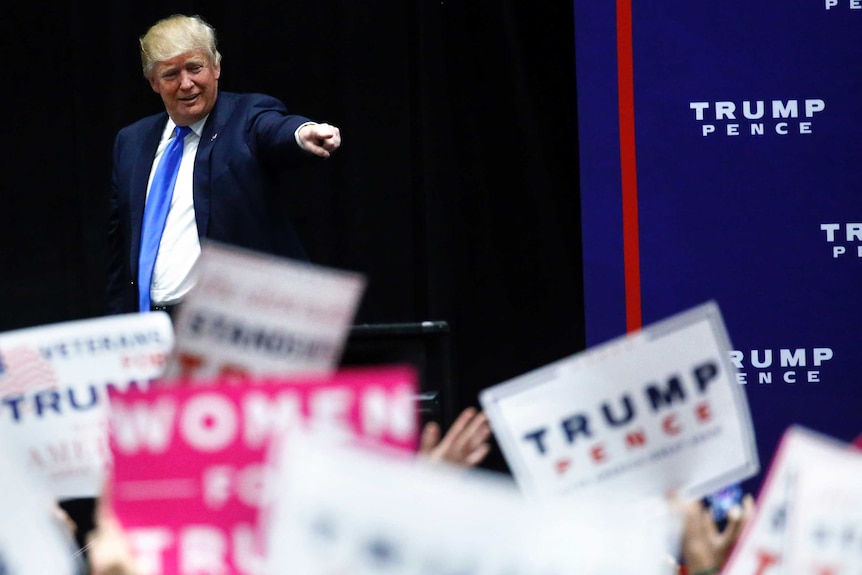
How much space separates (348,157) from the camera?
4363mm

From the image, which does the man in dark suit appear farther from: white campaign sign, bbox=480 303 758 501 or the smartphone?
white campaign sign, bbox=480 303 758 501

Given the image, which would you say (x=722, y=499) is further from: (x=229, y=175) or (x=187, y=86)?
(x=187, y=86)

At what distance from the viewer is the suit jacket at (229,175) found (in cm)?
349

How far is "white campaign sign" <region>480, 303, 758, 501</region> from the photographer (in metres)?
1.69

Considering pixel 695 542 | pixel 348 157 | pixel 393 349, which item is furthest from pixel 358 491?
pixel 348 157

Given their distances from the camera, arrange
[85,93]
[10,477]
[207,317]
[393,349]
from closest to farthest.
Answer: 1. [10,477]
2. [207,317]
3. [393,349]
4. [85,93]

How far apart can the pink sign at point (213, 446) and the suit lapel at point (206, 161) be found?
1.98 metres

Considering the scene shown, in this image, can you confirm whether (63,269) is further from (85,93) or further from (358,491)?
(358,491)

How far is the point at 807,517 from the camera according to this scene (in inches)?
59.2

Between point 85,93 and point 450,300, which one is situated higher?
point 85,93

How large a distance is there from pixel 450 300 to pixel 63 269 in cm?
122

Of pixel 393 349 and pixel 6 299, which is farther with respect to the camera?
pixel 6 299

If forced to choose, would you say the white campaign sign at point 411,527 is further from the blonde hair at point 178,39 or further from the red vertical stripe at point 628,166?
the red vertical stripe at point 628,166

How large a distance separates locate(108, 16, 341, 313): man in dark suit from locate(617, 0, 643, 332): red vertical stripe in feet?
3.41
